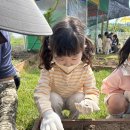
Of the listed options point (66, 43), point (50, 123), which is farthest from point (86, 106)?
point (66, 43)

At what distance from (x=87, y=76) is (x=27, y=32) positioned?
143 cm

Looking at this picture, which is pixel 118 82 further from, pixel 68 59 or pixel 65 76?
pixel 68 59

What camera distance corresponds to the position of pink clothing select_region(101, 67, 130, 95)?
2.29 meters

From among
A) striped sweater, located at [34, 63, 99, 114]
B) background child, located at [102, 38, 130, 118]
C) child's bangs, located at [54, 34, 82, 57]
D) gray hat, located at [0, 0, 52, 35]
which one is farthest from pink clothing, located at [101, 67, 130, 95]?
gray hat, located at [0, 0, 52, 35]

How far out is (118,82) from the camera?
2.30 meters

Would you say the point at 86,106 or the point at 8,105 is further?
the point at 86,106

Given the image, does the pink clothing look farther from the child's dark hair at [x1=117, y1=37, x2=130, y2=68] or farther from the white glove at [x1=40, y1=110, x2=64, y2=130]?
the white glove at [x1=40, y1=110, x2=64, y2=130]

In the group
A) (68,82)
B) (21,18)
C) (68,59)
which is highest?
(21,18)

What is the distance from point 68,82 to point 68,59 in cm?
34

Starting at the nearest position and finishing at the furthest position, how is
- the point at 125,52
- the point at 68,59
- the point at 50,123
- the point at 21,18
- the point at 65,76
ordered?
the point at 21,18, the point at 50,123, the point at 68,59, the point at 65,76, the point at 125,52

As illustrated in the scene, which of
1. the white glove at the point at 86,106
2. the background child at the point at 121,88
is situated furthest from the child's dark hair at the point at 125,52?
the white glove at the point at 86,106

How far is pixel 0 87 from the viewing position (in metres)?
1.95

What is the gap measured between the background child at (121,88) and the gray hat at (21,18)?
1457mm

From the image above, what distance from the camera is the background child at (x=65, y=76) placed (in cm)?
187
